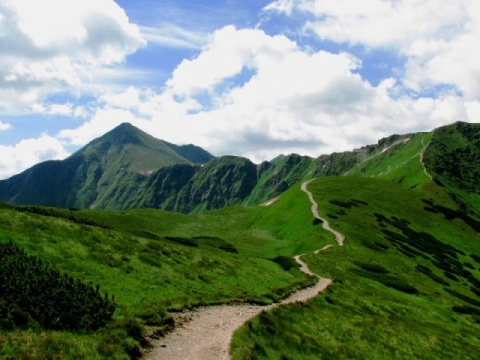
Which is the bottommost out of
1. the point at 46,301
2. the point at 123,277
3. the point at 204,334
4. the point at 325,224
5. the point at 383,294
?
the point at 383,294

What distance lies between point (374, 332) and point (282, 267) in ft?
80.1

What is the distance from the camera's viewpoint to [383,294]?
5322cm

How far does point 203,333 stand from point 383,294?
3813 centimetres

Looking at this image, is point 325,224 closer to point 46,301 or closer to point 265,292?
point 265,292

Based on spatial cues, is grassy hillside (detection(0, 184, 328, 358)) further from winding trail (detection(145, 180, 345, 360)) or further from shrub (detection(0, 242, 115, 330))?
winding trail (detection(145, 180, 345, 360))

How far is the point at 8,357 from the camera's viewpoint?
13.2 metres

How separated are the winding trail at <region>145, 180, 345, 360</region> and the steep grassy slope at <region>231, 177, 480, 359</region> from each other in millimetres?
930

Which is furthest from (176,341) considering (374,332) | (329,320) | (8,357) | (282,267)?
(282,267)

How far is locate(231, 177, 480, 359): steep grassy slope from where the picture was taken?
90.0ft

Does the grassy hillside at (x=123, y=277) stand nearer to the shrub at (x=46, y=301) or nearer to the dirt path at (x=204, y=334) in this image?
the shrub at (x=46, y=301)

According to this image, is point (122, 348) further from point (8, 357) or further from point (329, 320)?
point (329, 320)

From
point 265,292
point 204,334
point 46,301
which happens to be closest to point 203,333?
point 204,334

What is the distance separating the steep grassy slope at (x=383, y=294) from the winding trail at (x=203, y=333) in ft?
3.05

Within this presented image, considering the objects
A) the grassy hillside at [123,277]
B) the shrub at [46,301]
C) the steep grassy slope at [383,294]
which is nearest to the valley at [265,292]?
the grassy hillside at [123,277]
